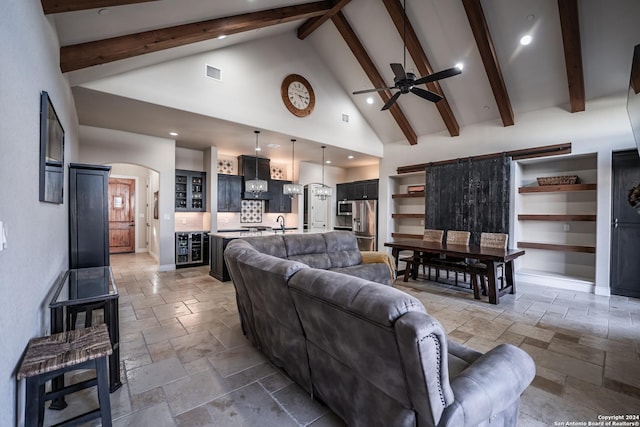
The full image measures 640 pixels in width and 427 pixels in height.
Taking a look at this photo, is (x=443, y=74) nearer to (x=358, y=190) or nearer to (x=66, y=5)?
(x=66, y=5)

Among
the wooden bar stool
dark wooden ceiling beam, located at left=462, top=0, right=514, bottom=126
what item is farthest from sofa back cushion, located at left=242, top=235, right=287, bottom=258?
dark wooden ceiling beam, located at left=462, top=0, right=514, bottom=126

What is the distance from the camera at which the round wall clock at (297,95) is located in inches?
234

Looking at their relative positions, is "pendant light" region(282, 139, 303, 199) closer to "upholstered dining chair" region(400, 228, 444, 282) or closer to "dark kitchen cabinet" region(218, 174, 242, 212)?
"dark kitchen cabinet" region(218, 174, 242, 212)

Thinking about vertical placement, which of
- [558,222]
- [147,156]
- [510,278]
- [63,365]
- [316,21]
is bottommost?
[510,278]

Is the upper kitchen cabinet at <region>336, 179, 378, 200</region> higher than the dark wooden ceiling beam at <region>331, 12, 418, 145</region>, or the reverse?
the dark wooden ceiling beam at <region>331, 12, 418, 145</region>

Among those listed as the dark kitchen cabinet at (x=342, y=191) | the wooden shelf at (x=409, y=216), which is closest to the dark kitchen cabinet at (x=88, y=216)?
the wooden shelf at (x=409, y=216)

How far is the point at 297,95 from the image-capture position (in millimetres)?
6188

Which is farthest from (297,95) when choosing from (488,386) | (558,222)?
(488,386)

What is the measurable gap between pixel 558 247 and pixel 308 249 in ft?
16.0

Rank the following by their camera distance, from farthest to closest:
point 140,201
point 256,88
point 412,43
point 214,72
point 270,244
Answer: point 140,201 < point 256,88 < point 412,43 < point 214,72 < point 270,244

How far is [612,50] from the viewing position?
14.0ft

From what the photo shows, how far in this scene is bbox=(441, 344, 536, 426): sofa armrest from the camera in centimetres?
110

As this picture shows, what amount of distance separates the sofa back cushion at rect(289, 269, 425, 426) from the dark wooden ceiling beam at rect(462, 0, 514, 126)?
4960 millimetres

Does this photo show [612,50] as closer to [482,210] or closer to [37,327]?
[482,210]
